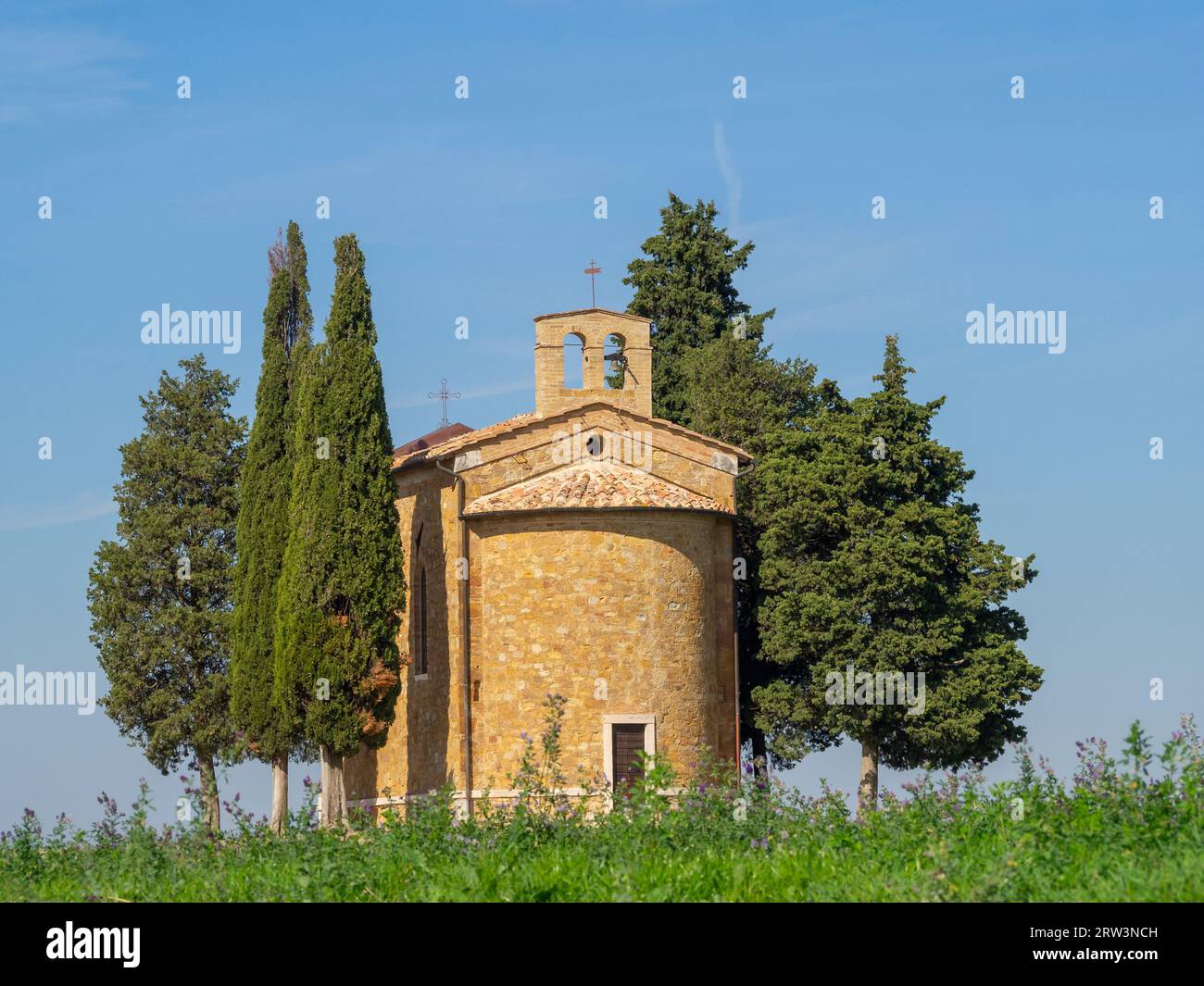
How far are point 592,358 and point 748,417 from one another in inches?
181

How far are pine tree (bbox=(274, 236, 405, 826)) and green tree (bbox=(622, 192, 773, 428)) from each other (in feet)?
35.2

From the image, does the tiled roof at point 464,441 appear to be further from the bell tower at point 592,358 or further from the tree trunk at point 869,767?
the tree trunk at point 869,767

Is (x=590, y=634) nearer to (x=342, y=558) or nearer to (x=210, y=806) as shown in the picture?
(x=342, y=558)

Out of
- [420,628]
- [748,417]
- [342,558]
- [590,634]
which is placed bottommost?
[590,634]

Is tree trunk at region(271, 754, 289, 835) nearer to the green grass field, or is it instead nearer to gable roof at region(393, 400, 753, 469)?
gable roof at region(393, 400, 753, 469)

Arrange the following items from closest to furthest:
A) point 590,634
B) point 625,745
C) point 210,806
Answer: point 210,806, point 625,745, point 590,634

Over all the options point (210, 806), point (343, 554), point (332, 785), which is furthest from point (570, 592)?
point (210, 806)

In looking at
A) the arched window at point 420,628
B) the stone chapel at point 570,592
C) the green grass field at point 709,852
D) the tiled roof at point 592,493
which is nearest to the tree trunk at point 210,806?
the green grass field at point 709,852

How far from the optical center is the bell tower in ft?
105

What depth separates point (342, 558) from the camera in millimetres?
29328

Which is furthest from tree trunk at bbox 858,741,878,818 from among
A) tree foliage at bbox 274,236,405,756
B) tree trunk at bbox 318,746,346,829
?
tree trunk at bbox 318,746,346,829

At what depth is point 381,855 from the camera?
13.7 meters
